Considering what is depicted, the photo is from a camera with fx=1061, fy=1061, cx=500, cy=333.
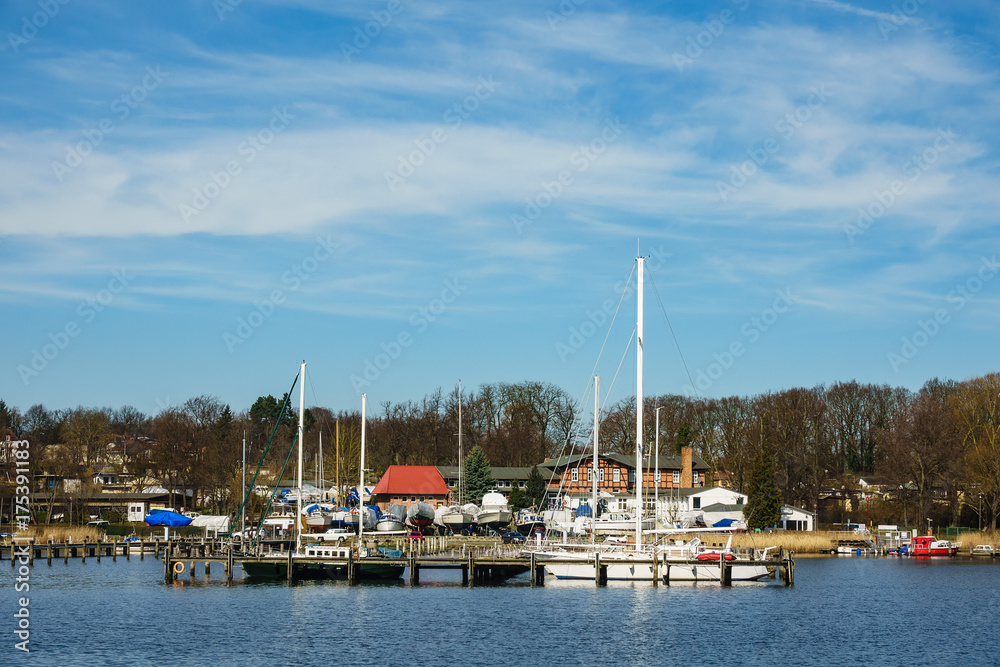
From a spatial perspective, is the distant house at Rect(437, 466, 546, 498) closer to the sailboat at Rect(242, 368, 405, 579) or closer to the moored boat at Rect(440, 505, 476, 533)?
the moored boat at Rect(440, 505, 476, 533)

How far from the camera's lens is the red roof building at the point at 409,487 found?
13212cm

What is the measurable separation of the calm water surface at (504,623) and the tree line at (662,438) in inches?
1329

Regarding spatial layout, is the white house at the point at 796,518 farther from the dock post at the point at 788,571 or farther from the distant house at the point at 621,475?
the dock post at the point at 788,571

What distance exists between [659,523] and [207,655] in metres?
55.3

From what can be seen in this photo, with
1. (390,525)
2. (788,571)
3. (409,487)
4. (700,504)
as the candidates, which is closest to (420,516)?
(390,525)

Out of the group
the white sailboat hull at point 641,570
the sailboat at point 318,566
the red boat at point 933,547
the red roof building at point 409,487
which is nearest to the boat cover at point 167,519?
the sailboat at point 318,566

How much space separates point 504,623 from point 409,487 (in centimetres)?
8503

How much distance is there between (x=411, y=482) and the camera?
133875 mm

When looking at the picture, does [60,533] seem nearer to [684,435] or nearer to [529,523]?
[529,523]

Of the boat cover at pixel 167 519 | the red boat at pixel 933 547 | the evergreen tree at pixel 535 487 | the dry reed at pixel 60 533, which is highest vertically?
the evergreen tree at pixel 535 487

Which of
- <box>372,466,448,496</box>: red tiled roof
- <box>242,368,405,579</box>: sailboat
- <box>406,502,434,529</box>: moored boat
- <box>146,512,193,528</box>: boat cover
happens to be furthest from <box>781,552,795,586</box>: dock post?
<box>372,466,448,496</box>: red tiled roof

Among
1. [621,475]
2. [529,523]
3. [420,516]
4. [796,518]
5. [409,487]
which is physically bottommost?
[796,518]

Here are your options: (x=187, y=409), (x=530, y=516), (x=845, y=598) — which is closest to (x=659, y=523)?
(x=530, y=516)

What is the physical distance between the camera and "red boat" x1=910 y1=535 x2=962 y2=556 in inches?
3745
